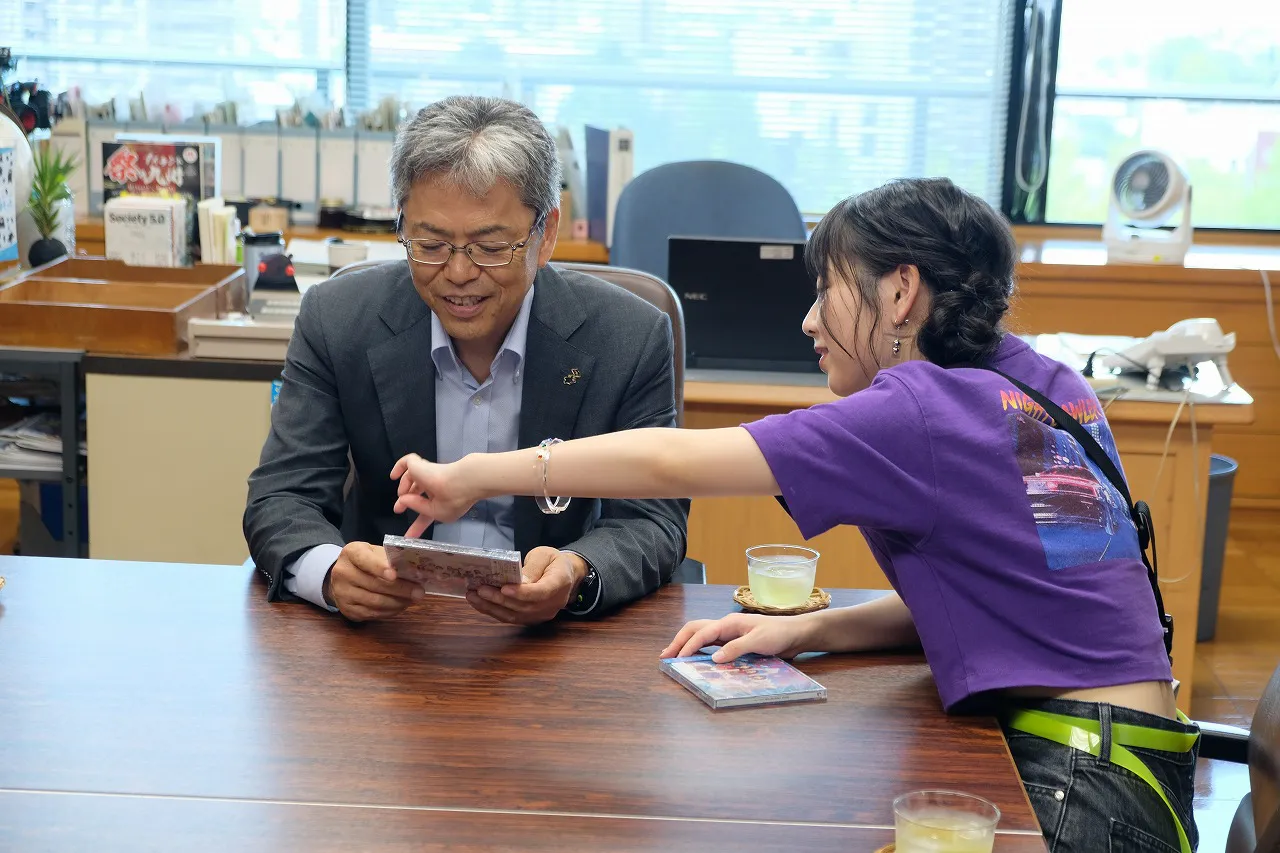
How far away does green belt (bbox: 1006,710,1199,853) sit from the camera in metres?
1.35

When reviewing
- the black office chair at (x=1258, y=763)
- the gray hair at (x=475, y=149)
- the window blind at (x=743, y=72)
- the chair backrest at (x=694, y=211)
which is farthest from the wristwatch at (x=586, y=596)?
the window blind at (x=743, y=72)

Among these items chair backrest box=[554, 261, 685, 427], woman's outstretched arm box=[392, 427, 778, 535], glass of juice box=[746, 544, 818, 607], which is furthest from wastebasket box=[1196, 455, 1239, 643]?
woman's outstretched arm box=[392, 427, 778, 535]

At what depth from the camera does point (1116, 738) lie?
1.35m

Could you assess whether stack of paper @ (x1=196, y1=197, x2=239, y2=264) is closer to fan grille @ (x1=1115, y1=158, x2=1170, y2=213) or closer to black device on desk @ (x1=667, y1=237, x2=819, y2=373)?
black device on desk @ (x1=667, y1=237, x2=819, y2=373)

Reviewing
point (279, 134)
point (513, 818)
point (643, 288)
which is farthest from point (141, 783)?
point (279, 134)

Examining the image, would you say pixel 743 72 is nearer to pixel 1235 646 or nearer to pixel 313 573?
pixel 1235 646

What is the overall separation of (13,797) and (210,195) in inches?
98.8

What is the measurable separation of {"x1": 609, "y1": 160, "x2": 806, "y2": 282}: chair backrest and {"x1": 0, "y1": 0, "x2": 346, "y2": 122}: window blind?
5.87ft

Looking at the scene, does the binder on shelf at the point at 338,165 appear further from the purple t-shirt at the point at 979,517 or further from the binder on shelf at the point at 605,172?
the purple t-shirt at the point at 979,517

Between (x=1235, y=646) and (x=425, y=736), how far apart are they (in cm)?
295

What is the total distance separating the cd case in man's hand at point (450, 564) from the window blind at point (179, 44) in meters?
4.02

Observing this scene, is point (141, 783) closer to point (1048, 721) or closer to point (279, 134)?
point (1048, 721)

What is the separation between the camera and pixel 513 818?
1.15 metres

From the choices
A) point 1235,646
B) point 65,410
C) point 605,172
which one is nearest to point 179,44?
point 605,172
